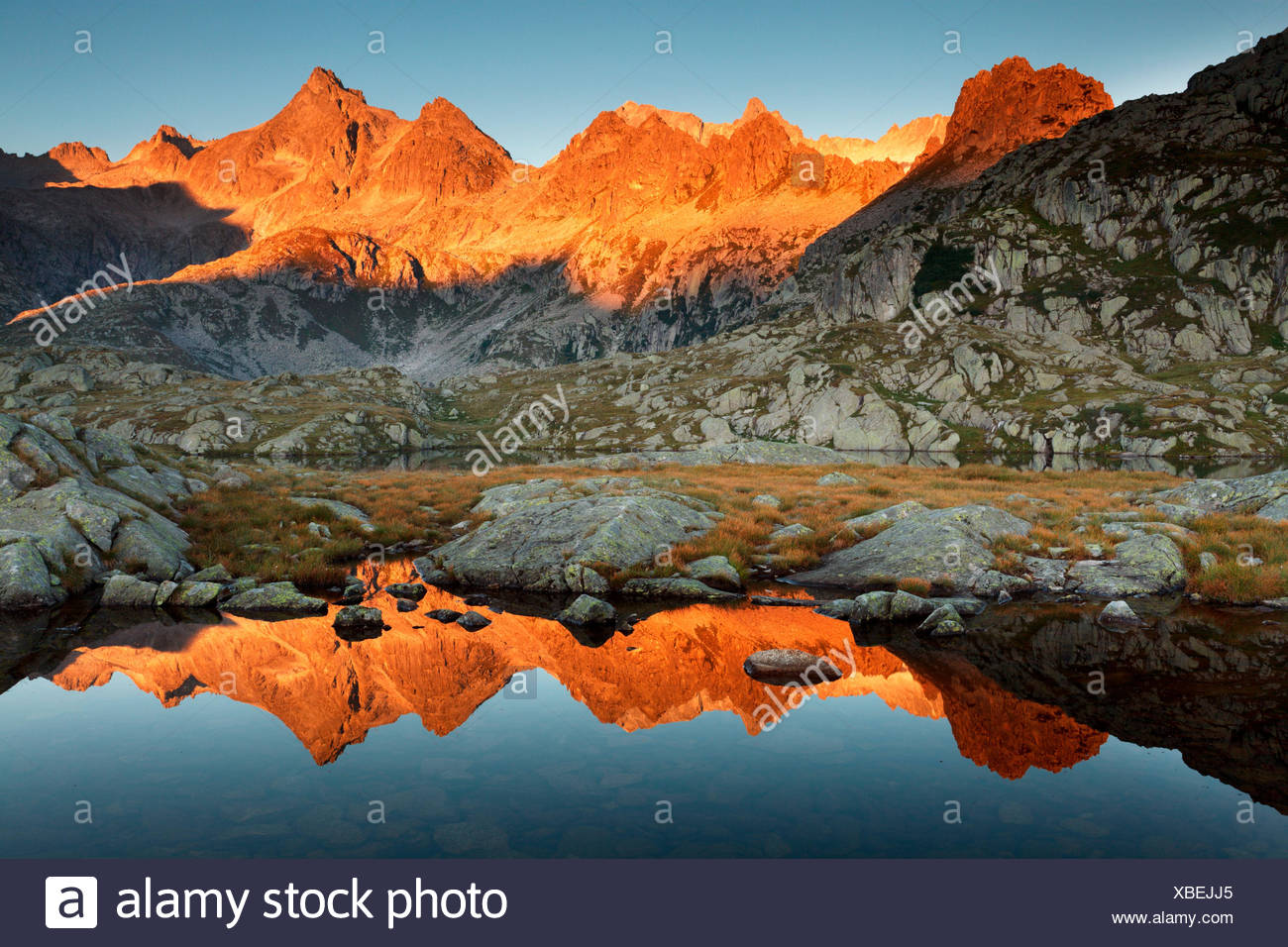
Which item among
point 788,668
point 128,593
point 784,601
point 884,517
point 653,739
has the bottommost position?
point 653,739

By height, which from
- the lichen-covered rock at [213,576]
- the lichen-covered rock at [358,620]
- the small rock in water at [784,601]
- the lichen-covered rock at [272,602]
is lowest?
the small rock in water at [784,601]

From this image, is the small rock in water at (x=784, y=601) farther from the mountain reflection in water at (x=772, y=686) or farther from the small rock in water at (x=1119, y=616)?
the small rock in water at (x=1119, y=616)

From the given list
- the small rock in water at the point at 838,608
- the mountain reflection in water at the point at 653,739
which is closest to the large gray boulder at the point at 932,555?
the small rock in water at the point at 838,608

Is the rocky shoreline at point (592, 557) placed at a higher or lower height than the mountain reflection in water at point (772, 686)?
higher

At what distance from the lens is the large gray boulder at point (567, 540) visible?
90.9 ft

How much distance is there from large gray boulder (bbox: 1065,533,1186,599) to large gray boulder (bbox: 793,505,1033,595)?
2.96 meters

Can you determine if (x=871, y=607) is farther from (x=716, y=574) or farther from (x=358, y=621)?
(x=358, y=621)

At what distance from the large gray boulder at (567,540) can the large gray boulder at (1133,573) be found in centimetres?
1583

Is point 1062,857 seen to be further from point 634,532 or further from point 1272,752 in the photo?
point 634,532

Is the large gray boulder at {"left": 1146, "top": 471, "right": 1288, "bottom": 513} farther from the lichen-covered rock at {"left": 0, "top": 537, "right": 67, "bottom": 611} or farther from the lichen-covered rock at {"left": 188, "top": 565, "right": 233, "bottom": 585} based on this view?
the lichen-covered rock at {"left": 0, "top": 537, "right": 67, "bottom": 611}

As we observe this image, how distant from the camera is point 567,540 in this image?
2942 cm

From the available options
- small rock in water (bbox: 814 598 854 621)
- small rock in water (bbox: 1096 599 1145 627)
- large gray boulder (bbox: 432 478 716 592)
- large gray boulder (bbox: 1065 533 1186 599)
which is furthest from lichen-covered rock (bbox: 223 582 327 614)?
large gray boulder (bbox: 1065 533 1186 599)

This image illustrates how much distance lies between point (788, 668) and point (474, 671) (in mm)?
8338

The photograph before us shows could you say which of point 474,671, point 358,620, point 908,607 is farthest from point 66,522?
point 908,607
